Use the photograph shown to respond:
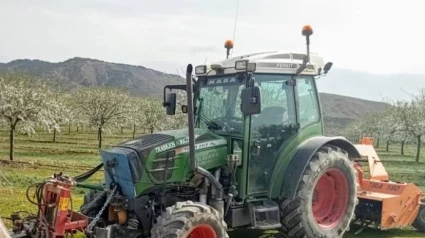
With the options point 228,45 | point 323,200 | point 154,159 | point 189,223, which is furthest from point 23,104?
point 189,223

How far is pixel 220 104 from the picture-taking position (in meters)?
7.10

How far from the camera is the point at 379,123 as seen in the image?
1984 inches

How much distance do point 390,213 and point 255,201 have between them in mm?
3020

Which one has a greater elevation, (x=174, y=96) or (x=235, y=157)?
(x=174, y=96)

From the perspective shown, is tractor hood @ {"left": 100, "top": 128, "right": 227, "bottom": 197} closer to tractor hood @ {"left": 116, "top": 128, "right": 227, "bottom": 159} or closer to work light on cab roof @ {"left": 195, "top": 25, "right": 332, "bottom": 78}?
tractor hood @ {"left": 116, "top": 128, "right": 227, "bottom": 159}

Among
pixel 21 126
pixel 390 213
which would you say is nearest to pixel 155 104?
pixel 21 126

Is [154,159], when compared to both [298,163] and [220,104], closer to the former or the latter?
[220,104]

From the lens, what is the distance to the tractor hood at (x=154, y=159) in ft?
19.7

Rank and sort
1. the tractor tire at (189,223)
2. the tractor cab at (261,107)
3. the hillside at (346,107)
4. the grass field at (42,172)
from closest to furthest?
the tractor tire at (189,223) < the tractor cab at (261,107) < the grass field at (42,172) < the hillside at (346,107)

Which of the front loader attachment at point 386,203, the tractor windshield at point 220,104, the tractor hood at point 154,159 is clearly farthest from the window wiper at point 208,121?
the front loader attachment at point 386,203

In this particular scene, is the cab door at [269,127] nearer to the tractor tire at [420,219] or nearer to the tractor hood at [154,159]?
the tractor hood at [154,159]

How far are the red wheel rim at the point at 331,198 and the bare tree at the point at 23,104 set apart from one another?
20039 mm

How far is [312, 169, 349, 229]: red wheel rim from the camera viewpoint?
25.1 ft

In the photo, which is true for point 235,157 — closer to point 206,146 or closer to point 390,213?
point 206,146
